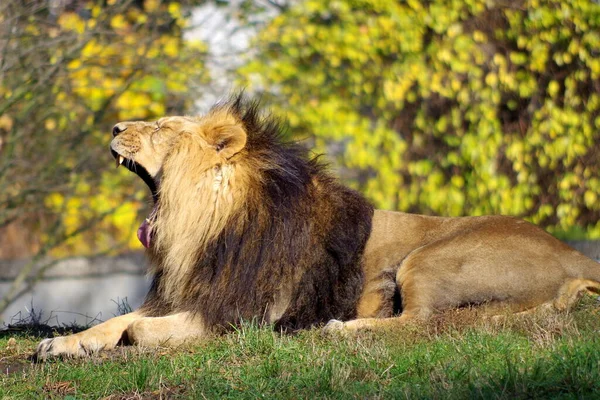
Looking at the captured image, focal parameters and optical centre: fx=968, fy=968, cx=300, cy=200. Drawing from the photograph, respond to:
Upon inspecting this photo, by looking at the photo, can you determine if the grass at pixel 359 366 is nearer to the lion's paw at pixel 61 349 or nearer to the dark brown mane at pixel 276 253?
the lion's paw at pixel 61 349

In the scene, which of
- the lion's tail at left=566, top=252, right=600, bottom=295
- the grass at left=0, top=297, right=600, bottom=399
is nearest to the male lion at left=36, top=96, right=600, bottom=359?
the lion's tail at left=566, top=252, right=600, bottom=295

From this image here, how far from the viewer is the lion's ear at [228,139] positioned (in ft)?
17.1

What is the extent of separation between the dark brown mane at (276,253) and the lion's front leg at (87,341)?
257 mm

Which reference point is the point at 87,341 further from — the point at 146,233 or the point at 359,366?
the point at 359,366

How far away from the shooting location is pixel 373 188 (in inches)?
371

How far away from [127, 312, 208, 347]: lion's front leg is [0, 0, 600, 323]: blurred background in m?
3.79

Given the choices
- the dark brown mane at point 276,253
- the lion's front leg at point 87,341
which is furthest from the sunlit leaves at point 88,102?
the lion's front leg at point 87,341

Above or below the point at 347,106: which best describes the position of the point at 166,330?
above

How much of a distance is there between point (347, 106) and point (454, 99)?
106 centimetres

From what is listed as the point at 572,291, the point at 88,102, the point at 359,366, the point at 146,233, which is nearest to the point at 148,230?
the point at 146,233

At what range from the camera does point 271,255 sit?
5.14 meters

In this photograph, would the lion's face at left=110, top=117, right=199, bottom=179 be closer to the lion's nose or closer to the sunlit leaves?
the lion's nose

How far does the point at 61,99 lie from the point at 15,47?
1.14 meters

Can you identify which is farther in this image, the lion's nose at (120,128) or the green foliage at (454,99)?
the green foliage at (454,99)
